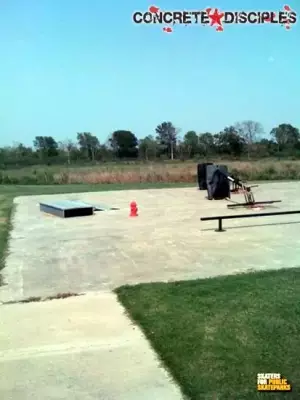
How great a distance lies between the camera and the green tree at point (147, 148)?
171 ft

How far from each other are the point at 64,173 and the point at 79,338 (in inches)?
953

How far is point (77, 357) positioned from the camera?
3.29 m

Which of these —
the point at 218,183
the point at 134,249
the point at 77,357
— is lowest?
the point at 134,249

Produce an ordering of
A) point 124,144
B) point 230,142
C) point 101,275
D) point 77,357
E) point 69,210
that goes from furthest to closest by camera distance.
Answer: point 124,144 → point 230,142 → point 69,210 → point 101,275 → point 77,357

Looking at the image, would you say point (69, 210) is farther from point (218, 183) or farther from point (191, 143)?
point (191, 143)

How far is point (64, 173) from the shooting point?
27344 millimetres

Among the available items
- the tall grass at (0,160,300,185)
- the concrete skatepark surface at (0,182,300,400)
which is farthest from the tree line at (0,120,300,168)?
the concrete skatepark surface at (0,182,300,400)

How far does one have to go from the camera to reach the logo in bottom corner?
2.65 metres

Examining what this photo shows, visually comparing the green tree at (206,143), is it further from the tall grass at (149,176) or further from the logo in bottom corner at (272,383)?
the logo in bottom corner at (272,383)

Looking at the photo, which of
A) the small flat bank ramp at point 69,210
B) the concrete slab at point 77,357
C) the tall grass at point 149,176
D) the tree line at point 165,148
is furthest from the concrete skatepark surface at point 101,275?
the tree line at point 165,148

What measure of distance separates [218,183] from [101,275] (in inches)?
351

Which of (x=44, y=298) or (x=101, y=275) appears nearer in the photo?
(x=44, y=298)

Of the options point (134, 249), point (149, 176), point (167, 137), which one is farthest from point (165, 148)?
point (134, 249)

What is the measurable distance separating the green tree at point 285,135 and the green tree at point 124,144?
15.2 metres
